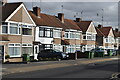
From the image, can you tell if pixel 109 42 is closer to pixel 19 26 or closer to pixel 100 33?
pixel 100 33

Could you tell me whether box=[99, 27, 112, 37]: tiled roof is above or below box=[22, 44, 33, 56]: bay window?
above

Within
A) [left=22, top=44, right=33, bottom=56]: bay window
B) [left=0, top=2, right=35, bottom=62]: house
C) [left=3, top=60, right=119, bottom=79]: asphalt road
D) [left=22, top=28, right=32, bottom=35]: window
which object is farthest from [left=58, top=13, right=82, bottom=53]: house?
[left=3, top=60, right=119, bottom=79]: asphalt road

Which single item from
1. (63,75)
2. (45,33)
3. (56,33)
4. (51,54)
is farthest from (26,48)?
(63,75)

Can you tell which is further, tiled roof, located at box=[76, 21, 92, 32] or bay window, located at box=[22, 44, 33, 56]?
tiled roof, located at box=[76, 21, 92, 32]

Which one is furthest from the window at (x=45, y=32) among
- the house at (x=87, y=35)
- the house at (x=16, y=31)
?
the house at (x=87, y=35)

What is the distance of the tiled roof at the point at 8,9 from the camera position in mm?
31959

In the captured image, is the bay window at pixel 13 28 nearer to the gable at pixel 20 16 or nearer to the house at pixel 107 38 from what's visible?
the gable at pixel 20 16

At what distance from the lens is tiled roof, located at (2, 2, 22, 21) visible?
105ft

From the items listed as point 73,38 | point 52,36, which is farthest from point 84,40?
point 52,36

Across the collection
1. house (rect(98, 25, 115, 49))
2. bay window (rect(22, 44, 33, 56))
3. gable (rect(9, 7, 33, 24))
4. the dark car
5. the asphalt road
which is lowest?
A: the asphalt road

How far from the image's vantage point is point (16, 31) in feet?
108

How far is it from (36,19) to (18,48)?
7444 mm

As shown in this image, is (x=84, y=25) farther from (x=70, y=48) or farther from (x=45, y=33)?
(x=45, y=33)

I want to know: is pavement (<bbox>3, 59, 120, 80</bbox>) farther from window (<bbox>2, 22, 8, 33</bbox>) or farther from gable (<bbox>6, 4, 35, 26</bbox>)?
gable (<bbox>6, 4, 35, 26</bbox>)
